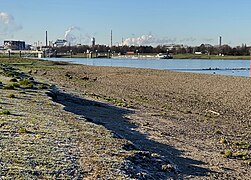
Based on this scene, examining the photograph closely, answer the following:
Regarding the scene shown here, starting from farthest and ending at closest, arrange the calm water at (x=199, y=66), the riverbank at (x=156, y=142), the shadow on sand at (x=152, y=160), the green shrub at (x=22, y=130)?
the calm water at (x=199, y=66), the green shrub at (x=22, y=130), the riverbank at (x=156, y=142), the shadow on sand at (x=152, y=160)

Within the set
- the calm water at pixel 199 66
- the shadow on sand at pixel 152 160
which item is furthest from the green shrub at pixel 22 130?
the calm water at pixel 199 66

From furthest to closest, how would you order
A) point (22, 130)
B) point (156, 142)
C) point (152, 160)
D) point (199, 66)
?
1. point (199, 66)
2. point (156, 142)
3. point (22, 130)
4. point (152, 160)

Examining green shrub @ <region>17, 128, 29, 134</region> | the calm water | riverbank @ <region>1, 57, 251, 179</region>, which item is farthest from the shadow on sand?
the calm water

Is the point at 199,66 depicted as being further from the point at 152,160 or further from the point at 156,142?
the point at 152,160

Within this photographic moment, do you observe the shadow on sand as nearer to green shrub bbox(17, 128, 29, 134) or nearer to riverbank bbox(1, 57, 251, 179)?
riverbank bbox(1, 57, 251, 179)

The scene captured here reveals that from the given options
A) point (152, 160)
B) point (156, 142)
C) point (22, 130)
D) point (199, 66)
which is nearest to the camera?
point (152, 160)

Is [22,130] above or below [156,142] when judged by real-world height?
above

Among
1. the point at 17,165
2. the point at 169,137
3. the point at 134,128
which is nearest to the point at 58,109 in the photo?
the point at 134,128

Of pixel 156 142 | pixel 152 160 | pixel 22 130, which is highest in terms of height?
pixel 22 130

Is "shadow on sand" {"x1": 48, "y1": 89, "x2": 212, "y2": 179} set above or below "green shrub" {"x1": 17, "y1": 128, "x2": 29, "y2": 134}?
below

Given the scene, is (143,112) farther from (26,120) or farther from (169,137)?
(26,120)

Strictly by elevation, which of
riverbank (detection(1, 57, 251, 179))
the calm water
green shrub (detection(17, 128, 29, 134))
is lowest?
the calm water

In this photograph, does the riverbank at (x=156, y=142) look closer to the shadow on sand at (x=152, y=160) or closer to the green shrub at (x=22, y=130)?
the shadow on sand at (x=152, y=160)

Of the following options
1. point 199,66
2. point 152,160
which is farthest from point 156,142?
point 199,66
